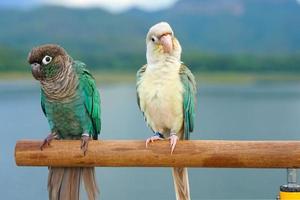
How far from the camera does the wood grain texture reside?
6.82 ft

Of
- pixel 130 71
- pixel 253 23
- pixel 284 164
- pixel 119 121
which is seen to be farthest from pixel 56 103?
pixel 253 23

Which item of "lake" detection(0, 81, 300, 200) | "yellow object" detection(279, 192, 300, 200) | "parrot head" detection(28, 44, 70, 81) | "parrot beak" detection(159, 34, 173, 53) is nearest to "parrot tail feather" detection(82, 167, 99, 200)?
"parrot head" detection(28, 44, 70, 81)

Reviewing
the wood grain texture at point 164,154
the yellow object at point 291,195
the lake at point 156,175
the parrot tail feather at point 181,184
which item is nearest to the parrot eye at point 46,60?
the wood grain texture at point 164,154

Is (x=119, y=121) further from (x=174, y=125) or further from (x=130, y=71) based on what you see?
(x=130, y=71)

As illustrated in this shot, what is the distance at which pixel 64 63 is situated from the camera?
2.32 m

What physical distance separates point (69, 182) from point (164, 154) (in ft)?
1.30

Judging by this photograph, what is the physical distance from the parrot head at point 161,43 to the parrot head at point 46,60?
0.30 metres

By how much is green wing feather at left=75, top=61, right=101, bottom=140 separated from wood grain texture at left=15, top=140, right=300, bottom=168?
0.28 m

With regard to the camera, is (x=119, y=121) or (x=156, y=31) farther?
(x=119, y=121)

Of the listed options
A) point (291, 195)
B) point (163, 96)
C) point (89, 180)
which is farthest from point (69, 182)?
point (291, 195)

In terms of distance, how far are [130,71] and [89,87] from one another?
144ft

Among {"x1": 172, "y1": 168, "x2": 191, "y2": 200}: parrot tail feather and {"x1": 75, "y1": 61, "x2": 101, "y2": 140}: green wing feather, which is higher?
{"x1": 75, "y1": 61, "x2": 101, "y2": 140}: green wing feather

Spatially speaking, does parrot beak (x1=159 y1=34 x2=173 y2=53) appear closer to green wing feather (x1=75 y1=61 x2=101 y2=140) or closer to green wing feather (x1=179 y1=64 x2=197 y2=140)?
green wing feather (x1=179 y1=64 x2=197 y2=140)

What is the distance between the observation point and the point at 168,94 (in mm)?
2426
